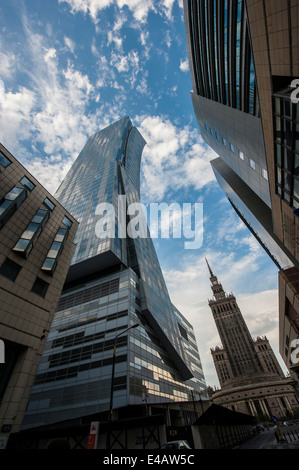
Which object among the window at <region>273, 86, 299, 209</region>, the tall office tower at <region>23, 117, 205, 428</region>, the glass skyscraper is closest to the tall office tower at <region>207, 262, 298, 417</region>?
the tall office tower at <region>23, 117, 205, 428</region>

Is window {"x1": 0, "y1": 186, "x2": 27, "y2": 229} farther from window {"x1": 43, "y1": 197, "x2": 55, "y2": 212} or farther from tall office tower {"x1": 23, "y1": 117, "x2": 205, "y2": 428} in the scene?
tall office tower {"x1": 23, "y1": 117, "x2": 205, "y2": 428}

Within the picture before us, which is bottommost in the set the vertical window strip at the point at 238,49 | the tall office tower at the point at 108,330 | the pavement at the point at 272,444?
the pavement at the point at 272,444

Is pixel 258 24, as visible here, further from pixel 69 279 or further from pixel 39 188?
pixel 69 279

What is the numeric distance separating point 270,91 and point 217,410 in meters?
29.4

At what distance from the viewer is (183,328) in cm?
6462

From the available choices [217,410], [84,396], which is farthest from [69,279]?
[217,410]

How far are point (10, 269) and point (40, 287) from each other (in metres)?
3.75

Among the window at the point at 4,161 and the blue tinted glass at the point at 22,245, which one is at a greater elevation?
the window at the point at 4,161

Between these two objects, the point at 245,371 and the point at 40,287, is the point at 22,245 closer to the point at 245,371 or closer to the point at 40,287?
the point at 40,287

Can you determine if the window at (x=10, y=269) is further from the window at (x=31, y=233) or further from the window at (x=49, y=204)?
the window at (x=49, y=204)

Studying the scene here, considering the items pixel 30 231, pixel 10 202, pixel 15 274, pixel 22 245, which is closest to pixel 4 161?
pixel 10 202

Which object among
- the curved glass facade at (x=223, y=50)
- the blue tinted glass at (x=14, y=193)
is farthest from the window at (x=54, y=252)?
the curved glass facade at (x=223, y=50)

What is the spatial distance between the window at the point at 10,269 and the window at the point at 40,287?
91.0 inches

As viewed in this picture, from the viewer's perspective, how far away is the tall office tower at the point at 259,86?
12180mm
